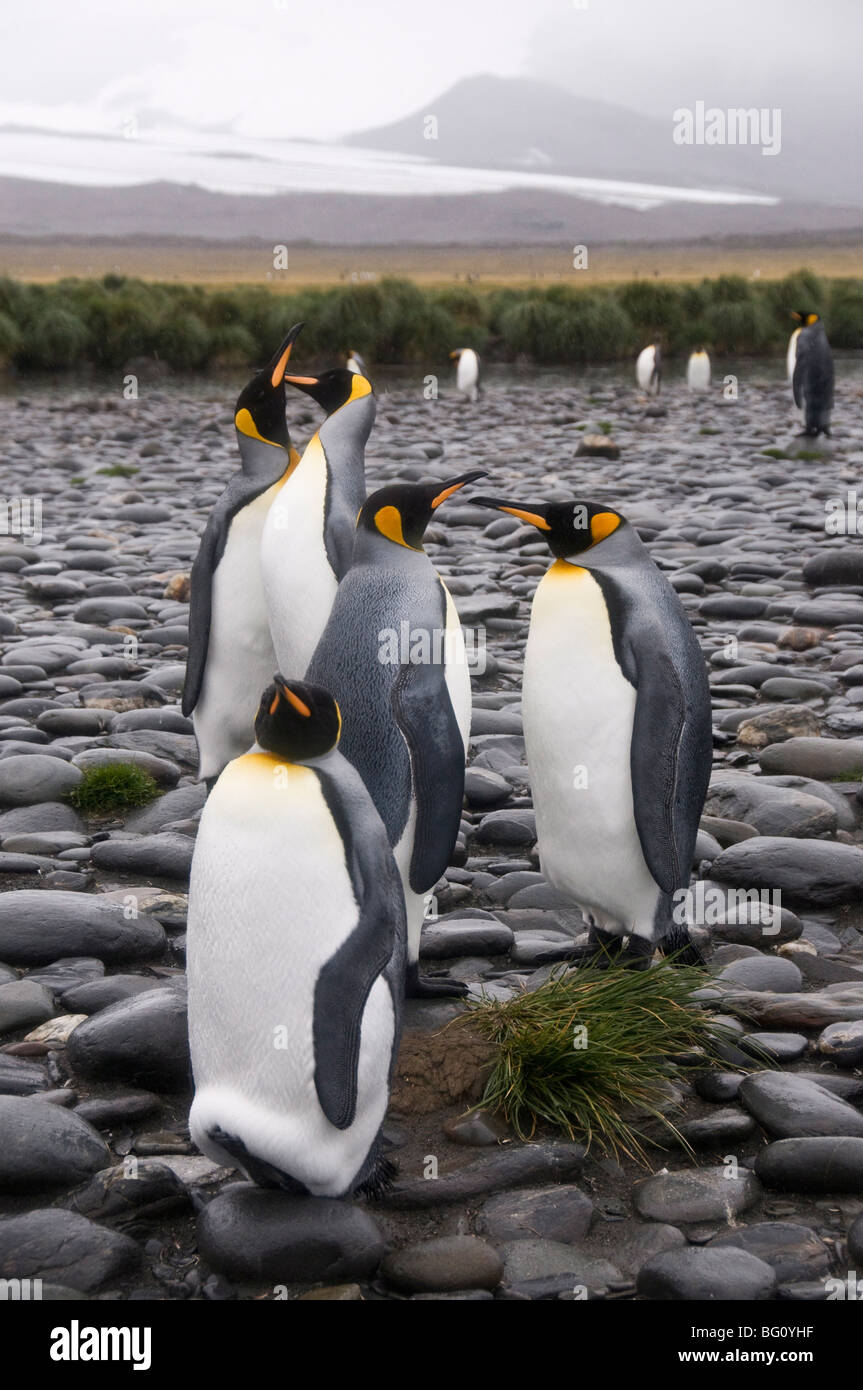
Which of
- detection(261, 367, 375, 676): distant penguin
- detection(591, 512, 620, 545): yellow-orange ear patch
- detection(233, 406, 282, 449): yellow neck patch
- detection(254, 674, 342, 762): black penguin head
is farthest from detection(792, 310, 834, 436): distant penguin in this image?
detection(254, 674, 342, 762): black penguin head

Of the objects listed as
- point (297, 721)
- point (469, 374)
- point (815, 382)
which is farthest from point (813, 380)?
point (297, 721)

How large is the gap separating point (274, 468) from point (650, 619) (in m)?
1.80

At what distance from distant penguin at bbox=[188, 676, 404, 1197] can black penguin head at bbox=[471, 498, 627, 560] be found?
1.19 m

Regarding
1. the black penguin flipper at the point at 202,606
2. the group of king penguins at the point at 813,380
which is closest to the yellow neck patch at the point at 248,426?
the black penguin flipper at the point at 202,606

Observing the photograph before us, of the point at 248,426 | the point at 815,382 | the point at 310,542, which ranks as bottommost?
the point at 310,542

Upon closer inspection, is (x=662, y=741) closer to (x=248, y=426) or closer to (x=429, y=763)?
(x=429, y=763)

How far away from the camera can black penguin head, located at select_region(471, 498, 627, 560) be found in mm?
3645

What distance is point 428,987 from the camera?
348 cm

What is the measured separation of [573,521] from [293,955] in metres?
1.52

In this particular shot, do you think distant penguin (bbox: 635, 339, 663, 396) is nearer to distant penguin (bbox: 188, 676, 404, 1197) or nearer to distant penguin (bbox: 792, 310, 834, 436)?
distant penguin (bbox: 792, 310, 834, 436)

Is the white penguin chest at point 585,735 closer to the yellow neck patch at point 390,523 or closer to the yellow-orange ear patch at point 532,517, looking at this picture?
the yellow-orange ear patch at point 532,517
